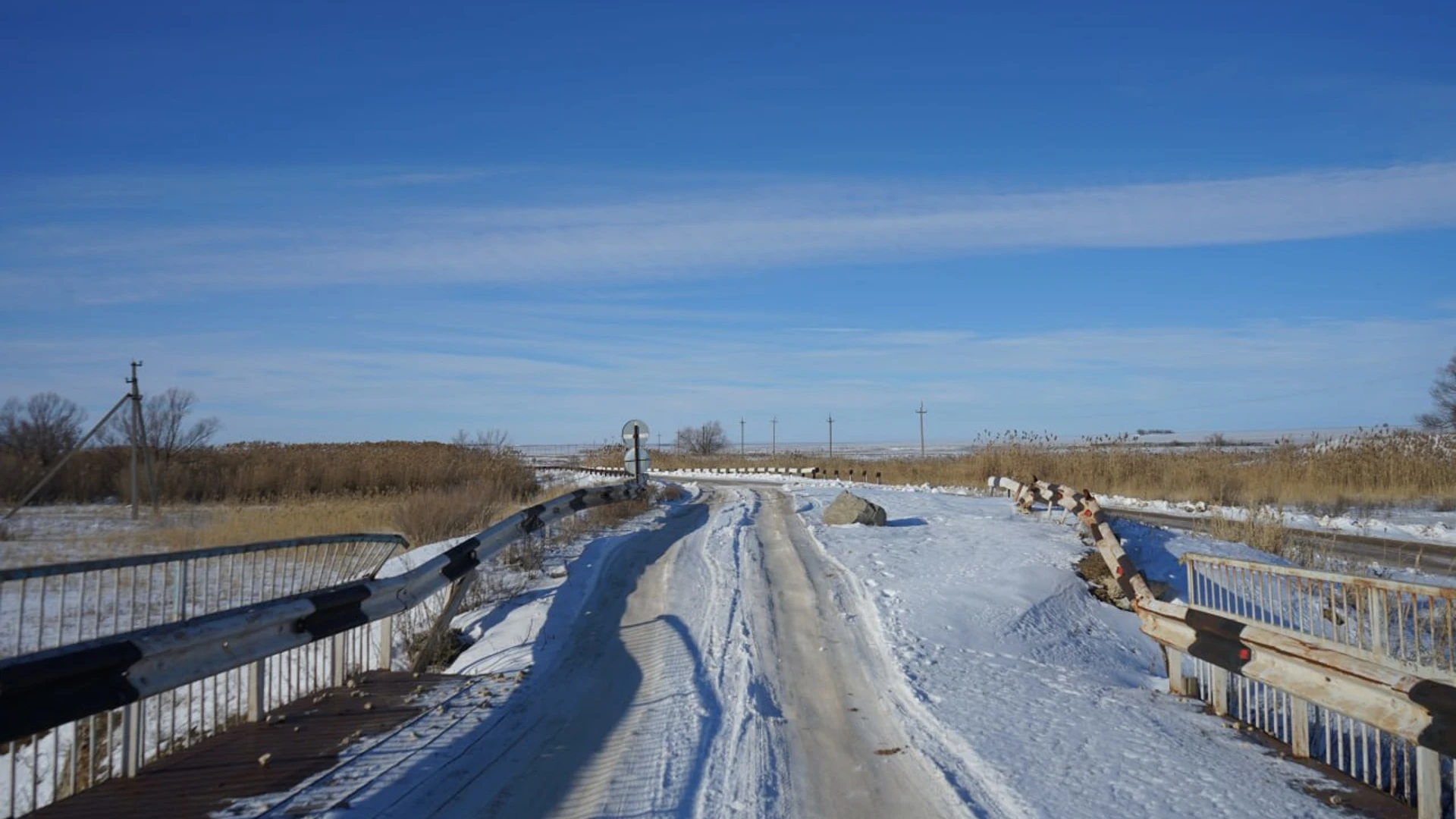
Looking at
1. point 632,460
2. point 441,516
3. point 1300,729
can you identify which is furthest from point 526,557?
point 632,460

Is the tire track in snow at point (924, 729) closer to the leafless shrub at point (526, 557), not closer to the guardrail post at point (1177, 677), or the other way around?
the guardrail post at point (1177, 677)

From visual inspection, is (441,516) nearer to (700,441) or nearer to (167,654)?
(167,654)

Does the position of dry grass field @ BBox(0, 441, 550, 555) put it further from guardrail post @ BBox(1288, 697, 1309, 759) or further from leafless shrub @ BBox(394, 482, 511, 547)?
guardrail post @ BBox(1288, 697, 1309, 759)

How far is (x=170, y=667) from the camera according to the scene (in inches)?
197

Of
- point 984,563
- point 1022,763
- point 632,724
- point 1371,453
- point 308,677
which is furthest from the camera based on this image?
point 1371,453

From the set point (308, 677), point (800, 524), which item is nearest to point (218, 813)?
point (308, 677)

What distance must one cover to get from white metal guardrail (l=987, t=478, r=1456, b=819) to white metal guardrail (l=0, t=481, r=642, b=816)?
21.0ft

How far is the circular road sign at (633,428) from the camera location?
82.7 ft

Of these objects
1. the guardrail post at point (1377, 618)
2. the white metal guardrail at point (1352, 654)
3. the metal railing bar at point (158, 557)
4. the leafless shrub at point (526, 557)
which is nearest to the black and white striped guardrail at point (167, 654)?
the metal railing bar at point (158, 557)

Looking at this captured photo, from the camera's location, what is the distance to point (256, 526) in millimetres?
20266

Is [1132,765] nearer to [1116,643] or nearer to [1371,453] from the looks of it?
[1116,643]

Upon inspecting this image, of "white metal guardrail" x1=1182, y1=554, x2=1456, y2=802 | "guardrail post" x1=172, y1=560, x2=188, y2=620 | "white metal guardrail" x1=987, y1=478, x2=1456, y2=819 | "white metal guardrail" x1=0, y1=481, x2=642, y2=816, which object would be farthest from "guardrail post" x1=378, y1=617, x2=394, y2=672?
"white metal guardrail" x1=1182, y1=554, x2=1456, y2=802

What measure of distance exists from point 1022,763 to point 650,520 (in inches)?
554

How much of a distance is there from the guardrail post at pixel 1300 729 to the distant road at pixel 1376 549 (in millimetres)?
10869
